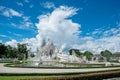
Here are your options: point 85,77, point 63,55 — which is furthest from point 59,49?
point 85,77

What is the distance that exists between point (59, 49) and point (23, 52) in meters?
24.2

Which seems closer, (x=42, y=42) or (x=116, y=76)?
(x=116, y=76)

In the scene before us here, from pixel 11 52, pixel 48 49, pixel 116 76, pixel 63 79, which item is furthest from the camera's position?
pixel 11 52

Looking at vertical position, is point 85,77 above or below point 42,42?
below

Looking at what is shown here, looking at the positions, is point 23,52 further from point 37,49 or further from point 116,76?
point 116,76

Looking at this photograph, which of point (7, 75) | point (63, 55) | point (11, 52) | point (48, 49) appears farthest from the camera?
point (11, 52)

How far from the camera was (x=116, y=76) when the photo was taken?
21109 millimetres

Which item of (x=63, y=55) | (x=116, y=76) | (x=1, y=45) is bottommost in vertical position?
(x=116, y=76)

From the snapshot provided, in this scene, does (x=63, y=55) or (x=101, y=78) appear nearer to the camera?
(x=101, y=78)

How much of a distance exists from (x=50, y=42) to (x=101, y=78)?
5639 cm

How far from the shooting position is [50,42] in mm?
74000

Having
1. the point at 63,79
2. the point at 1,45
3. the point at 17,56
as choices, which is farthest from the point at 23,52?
the point at 63,79

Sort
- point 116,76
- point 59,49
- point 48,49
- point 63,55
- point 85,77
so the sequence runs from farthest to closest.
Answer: point 48,49
point 59,49
point 63,55
point 116,76
point 85,77

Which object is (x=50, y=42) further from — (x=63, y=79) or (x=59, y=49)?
(x=63, y=79)
